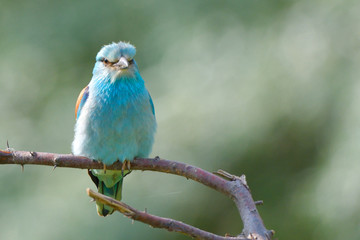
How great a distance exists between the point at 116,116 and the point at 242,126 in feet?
6.29

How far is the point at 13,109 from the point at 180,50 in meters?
2.35

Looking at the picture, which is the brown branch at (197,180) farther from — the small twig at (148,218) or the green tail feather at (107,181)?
the green tail feather at (107,181)

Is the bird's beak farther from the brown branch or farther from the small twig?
the small twig

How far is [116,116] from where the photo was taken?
4148mm

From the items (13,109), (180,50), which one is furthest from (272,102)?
(13,109)

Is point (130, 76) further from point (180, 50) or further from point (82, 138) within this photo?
point (180, 50)

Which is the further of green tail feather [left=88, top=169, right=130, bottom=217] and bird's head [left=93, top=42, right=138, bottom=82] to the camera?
green tail feather [left=88, top=169, right=130, bottom=217]

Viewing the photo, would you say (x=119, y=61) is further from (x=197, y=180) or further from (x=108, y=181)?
(x=197, y=180)

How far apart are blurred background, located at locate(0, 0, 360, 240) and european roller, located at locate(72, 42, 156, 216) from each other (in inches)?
52.9

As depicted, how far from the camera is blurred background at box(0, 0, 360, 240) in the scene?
5.10 metres

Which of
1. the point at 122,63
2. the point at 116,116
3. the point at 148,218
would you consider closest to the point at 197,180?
the point at 148,218

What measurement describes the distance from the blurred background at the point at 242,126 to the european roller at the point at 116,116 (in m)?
1.34

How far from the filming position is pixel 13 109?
24.5 feet

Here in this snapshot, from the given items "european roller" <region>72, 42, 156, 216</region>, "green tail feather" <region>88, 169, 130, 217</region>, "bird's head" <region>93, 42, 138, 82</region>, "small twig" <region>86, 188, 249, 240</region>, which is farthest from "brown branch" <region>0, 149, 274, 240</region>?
"bird's head" <region>93, 42, 138, 82</region>
